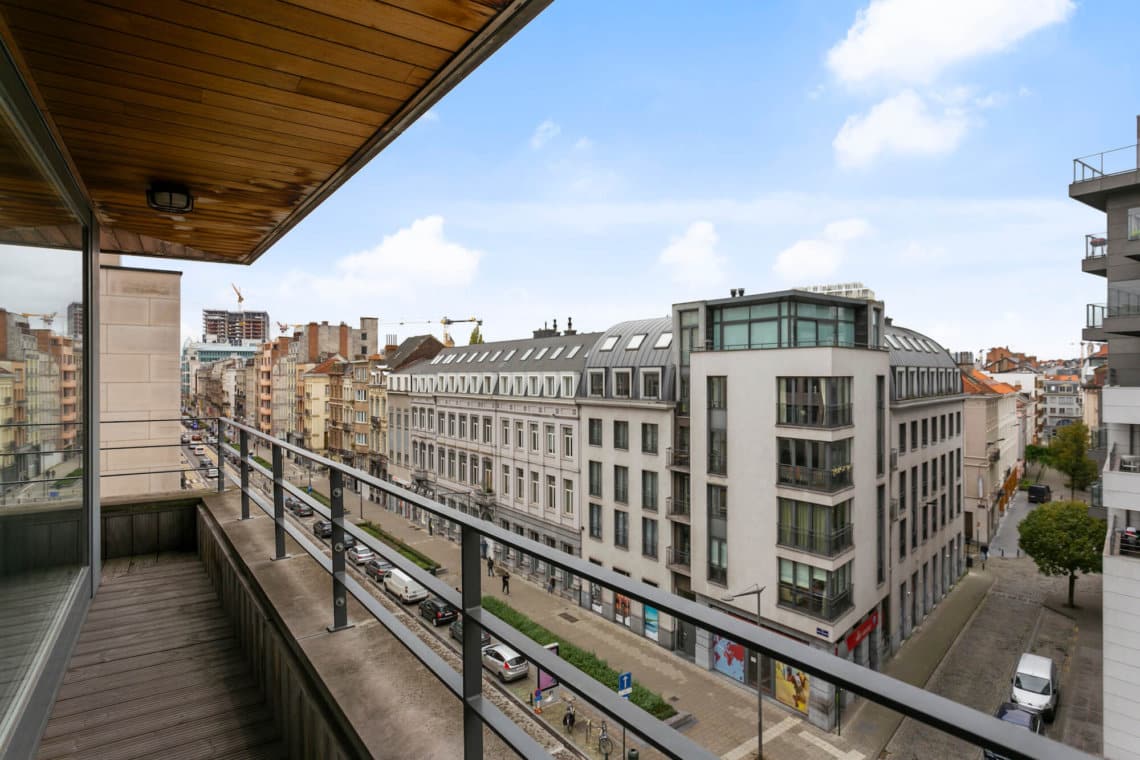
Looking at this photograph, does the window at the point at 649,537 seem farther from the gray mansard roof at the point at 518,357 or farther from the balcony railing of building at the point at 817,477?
the gray mansard roof at the point at 518,357

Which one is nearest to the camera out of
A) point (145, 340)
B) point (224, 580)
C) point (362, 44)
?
point (362, 44)

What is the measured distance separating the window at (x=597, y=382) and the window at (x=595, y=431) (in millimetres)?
954

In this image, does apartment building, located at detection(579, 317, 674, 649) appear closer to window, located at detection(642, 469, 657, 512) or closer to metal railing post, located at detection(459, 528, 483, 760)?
window, located at detection(642, 469, 657, 512)

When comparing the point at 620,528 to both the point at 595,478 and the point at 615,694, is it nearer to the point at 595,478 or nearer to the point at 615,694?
the point at 595,478

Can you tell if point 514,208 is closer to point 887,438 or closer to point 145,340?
point 887,438

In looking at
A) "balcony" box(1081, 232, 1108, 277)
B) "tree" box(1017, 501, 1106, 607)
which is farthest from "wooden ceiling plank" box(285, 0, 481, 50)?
"tree" box(1017, 501, 1106, 607)

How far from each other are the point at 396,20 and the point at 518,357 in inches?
1050

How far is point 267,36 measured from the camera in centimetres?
203

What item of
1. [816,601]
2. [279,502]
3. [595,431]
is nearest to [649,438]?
[595,431]

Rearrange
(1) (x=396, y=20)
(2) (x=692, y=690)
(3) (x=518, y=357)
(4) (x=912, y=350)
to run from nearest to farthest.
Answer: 1. (1) (x=396, y=20)
2. (2) (x=692, y=690)
3. (4) (x=912, y=350)
4. (3) (x=518, y=357)

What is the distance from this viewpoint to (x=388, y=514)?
33656mm

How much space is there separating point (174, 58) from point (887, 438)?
1924 cm

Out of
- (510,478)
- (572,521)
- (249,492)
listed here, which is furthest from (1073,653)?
(249,492)

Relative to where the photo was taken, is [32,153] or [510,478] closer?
[32,153]
